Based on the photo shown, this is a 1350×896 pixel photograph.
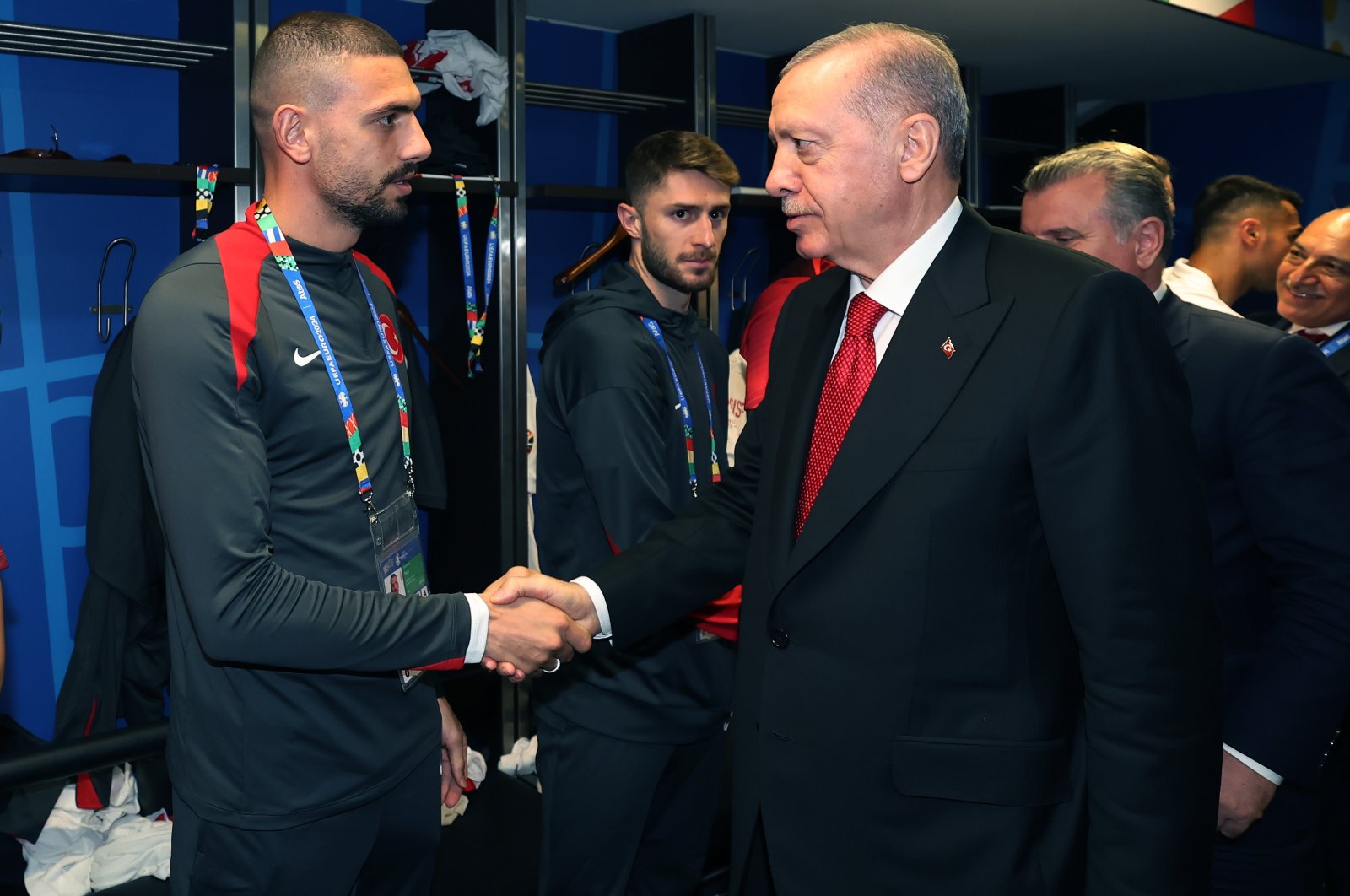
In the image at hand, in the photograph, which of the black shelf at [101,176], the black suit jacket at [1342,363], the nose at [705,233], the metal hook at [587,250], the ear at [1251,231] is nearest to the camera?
the black shelf at [101,176]

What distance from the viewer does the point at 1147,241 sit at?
214cm

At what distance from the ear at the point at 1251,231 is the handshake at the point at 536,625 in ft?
9.87

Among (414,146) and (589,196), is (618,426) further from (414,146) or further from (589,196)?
(589,196)

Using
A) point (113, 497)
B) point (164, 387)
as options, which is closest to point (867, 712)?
point (164, 387)

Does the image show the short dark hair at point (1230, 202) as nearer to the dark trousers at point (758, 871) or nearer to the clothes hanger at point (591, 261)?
the clothes hanger at point (591, 261)

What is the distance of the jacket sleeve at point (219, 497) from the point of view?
5.37 feet

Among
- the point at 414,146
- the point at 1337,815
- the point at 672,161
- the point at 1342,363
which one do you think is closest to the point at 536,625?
the point at 414,146

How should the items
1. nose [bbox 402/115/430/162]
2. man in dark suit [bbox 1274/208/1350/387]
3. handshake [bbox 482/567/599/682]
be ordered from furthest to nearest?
man in dark suit [bbox 1274/208/1350/387] → nose [bbox 402/115/430/162] → handshake [bbox 482/567/599/682]

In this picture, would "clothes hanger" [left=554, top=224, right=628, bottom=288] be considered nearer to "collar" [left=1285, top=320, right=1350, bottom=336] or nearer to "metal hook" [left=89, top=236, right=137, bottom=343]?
"metal hook" [left=89, top=236, right=137, bottom=343]

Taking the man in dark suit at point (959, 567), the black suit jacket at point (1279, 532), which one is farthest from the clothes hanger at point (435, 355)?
the black suit jacket at point (1279, 532)

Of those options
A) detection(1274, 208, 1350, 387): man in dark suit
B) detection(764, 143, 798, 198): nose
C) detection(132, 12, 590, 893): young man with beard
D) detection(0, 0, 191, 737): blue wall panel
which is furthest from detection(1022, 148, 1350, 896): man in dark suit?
detection(0, 0, 191, 737): blue wall panel

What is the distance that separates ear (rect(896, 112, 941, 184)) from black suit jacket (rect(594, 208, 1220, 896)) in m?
0.11

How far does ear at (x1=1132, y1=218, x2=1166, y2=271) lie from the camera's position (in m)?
2.13

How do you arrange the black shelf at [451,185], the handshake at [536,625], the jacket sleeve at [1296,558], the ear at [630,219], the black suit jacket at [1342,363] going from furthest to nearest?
the black suit jacket at [1342,363]
the black shelf at [451,185]
the ear at [630,219]
the handshake at [536,625]
the jacket sleeve at [1296,558]
